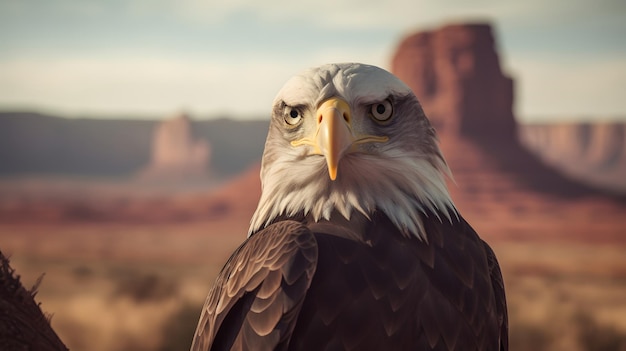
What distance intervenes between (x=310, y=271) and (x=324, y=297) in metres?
0.13

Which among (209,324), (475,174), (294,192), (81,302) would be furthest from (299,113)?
(475,174)

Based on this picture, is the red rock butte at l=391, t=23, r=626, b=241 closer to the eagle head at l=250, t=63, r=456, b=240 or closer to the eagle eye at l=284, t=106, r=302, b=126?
the eagle head at l=250, t=63, r=456, b=240

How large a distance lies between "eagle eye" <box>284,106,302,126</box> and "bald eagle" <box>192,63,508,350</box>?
1 cm

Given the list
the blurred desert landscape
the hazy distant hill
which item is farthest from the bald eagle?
the hazy distant hill

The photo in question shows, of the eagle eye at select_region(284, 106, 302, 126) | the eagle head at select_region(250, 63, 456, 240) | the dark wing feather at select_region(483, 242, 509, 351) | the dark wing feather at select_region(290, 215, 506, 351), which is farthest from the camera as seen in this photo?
the dark wing feather at select_region(483, 242, 509, 351)

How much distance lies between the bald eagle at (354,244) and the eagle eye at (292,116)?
0.01 m

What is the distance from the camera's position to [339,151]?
3113mm

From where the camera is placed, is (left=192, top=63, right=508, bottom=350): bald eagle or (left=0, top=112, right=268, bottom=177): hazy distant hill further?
(left=0, top=112, right=268, bottom=177): hazy distant hill

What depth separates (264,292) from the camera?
10.5 ft

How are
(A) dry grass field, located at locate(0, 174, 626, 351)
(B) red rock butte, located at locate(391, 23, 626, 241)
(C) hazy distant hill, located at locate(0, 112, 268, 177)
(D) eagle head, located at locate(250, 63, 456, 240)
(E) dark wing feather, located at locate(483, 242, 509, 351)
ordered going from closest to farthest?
(D) eagle head, located at locate(250, 63, 456, 240)
(E) dark wing feather, located at locate(483, 242, 509, 351)
(A) dry grass field, located at locate(0, 174, 626, 351)
(B) red rock butte, located at locate(391, 23, 626, 241)
(C) hazy distant hill, located at locate(0, 112, 268, 177)

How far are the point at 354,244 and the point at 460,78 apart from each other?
69173 millimetres

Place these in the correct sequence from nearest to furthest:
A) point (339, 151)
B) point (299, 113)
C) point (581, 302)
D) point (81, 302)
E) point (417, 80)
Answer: point (339, 151)
point (299, 113)
point (81, 302)
point (581, 302)
point (417, 80)

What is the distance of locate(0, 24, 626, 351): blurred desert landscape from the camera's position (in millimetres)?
25953

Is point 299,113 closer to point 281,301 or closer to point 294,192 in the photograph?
point 294,192
